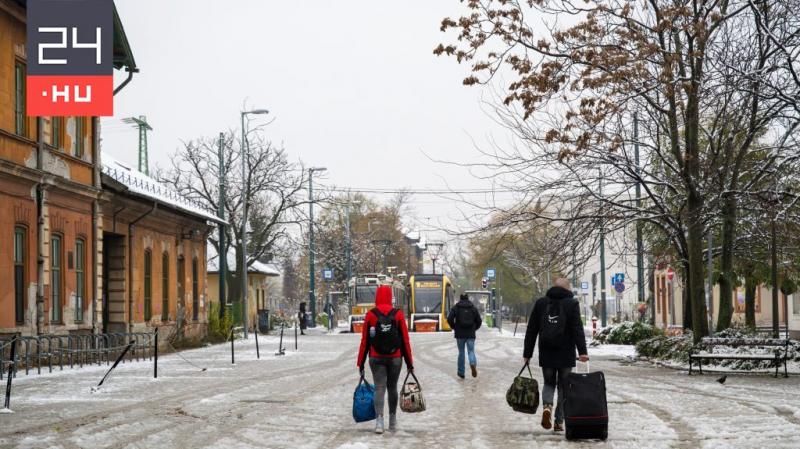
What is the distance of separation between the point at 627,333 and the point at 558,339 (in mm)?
25031

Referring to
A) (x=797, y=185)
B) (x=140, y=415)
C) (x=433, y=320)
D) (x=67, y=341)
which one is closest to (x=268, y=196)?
(x=433, y=320)

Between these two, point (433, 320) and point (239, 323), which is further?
point (433, 320)

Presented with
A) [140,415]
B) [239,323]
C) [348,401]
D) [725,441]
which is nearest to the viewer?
[725,441]

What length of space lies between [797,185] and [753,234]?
3.05 meters

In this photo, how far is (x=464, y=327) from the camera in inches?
852

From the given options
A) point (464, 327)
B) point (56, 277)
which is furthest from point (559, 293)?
point (56, 277)

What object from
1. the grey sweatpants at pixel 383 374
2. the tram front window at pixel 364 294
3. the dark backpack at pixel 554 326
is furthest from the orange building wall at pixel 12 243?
the tram front window at pixel 364 294

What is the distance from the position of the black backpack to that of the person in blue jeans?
8.79 metres

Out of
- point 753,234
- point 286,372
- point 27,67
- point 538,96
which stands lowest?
point 286,372

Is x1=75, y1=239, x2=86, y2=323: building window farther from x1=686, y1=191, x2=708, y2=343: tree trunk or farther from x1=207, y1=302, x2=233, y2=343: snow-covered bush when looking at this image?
x1=686, y1=191, x2=708, y2=343: tree trunk

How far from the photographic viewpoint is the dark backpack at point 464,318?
2166 centimetres

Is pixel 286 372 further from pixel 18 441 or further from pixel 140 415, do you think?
pixel 18 441

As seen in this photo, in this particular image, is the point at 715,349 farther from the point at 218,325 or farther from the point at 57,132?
the point at 218,325

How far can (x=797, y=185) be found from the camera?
918 inches
